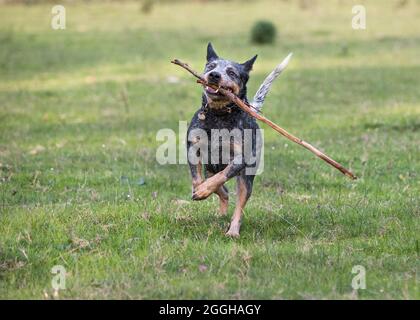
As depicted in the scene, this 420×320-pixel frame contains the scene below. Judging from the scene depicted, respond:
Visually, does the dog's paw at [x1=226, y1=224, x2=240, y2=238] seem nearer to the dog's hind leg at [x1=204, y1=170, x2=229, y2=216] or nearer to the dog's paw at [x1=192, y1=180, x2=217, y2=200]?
the dog's paw at [x1=192, y1=180, x2=217, y2=200]

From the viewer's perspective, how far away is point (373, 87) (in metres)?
18.2

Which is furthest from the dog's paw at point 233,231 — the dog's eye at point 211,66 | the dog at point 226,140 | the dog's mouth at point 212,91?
the dog's eye at point 211,66

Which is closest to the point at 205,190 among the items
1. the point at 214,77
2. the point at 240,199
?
the point at 240,199

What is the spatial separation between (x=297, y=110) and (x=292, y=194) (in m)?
6.59

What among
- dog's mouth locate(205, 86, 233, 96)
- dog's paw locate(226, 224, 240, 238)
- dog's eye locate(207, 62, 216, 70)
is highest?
dog's eye locate(207, 62, 216, 70)

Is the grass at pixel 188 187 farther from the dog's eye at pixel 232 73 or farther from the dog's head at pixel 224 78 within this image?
the dog's eye at pixel 232 73

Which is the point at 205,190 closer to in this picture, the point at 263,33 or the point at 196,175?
the point at 196,175

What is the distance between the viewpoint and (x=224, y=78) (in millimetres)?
7305

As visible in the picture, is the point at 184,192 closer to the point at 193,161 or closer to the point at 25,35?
the point at 193,161

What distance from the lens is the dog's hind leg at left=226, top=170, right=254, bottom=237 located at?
7480 millimetres

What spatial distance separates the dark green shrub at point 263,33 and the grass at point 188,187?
1.52 meters


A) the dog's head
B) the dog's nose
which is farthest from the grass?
the dog's nose

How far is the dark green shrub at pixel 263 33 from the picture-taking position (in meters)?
25.7

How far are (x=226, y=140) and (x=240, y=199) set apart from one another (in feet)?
1.94
